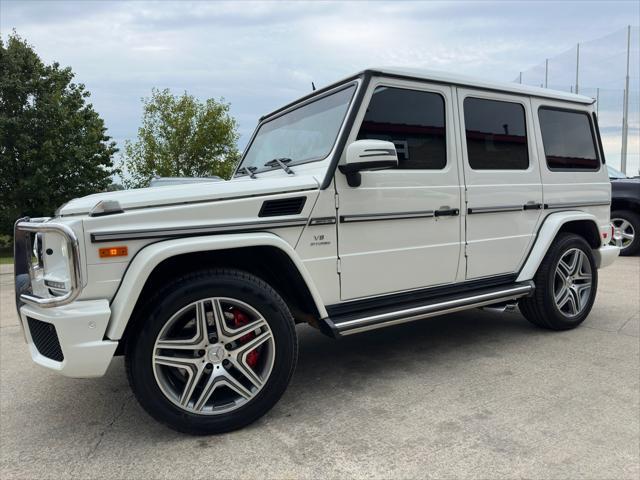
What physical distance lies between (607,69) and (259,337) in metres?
38.6

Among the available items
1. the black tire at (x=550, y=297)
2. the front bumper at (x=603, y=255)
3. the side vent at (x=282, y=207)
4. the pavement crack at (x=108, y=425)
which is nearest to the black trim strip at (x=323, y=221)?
the side vent at (x=282, y=207)

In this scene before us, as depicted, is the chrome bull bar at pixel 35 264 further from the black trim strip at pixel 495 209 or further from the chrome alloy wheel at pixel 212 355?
the black trim strip at pixel 495 209

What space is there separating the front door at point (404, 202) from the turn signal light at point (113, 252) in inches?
49.0

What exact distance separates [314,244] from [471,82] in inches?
74.2

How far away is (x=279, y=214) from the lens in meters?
2.73

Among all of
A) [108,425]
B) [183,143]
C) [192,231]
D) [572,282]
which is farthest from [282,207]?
[183,143]

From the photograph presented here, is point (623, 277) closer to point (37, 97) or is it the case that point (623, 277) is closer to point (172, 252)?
point (172, 252)

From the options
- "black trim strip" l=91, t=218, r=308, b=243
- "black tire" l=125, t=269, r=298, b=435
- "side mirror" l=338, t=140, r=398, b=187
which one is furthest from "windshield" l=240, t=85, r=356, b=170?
"black tire" l=125, t=269, r=298, b=435

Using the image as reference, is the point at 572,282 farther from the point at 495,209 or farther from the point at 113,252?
the point at 113,252

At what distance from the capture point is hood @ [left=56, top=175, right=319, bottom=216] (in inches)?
95.0

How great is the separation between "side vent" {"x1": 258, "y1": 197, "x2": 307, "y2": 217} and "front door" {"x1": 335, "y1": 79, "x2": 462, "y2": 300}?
29 cm

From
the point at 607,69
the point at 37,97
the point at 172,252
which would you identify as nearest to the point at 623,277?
the point at 172,252

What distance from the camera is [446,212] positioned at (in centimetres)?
343

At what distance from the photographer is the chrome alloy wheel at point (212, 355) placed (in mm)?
2479
